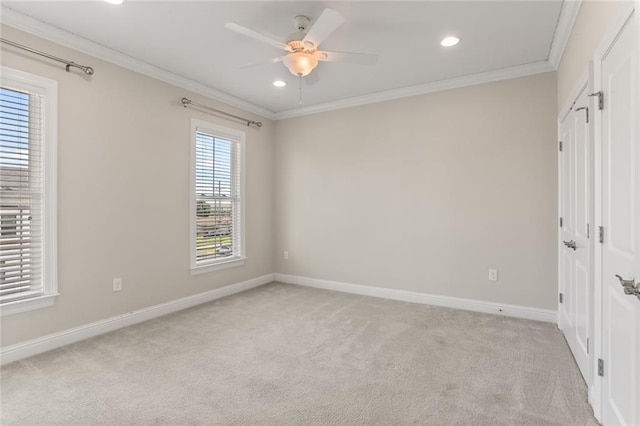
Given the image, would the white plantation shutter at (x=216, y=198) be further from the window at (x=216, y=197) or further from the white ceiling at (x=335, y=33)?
the white ceiling at (x=335, y=33)

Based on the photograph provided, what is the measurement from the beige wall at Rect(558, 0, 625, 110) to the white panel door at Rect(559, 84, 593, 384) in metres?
0.21

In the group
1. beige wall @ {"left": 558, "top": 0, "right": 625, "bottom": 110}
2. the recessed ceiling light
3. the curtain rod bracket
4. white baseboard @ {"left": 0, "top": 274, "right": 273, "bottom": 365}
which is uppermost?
the recessed ceiling light

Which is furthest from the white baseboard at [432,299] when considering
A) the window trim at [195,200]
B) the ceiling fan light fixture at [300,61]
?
the ceiling fan light fixture at [300,61]

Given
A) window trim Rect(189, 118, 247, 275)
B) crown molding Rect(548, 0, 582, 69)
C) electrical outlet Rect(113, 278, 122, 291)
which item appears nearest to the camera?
crown molding Rect(548, 0, 582, 69)

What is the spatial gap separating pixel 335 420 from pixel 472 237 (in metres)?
2.70

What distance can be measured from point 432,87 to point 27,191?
13.7 feet

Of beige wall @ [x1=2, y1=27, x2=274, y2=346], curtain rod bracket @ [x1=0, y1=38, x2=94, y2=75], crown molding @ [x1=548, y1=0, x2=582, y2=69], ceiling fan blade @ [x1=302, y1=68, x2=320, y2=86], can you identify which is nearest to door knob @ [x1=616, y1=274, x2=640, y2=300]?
crown molding @ [x1=548, y1=0, x2=582, y2=69]

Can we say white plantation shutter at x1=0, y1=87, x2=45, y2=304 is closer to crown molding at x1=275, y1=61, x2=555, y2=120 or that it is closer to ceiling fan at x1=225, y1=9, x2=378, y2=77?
ceiling fan at x1=225, y1=9, x2=378, y2=77

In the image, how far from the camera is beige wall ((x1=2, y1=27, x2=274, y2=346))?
282 cm

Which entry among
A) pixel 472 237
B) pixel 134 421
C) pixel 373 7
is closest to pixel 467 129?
pixel 472 237

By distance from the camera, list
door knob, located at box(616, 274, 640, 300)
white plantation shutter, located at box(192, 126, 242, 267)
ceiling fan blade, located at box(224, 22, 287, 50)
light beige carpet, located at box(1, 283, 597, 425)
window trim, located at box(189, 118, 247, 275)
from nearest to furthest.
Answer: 1. door knob, located at box(616, 274, 640, 300)
2. light beige carpet, located at box(1, 283, 597, 425)
3. ceiling fan blade, located at box(224, 22, 287, 50)
4. window trim, located at box(189, 118, 247, 275)
5. white plantation shutter, located at box(192, 126, 242, 267)

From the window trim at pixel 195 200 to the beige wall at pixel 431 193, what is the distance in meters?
0.72

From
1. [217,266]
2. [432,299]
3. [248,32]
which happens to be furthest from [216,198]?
[432,299]

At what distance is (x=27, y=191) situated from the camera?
105 inches
